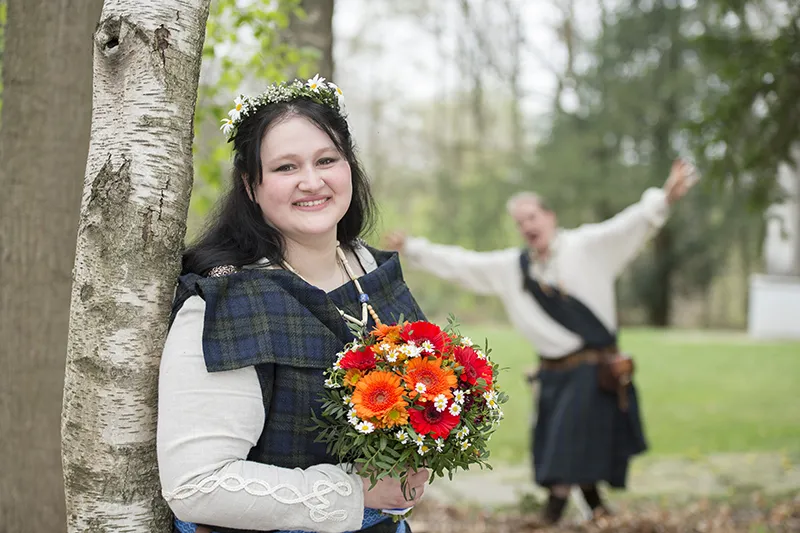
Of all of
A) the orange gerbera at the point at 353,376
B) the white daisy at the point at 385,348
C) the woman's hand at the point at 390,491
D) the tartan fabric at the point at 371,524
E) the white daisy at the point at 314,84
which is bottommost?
the tartan fabric at the point at 371,524

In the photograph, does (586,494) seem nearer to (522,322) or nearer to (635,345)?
(522,322)

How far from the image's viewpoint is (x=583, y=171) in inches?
717

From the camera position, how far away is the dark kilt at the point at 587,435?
5.77 meters

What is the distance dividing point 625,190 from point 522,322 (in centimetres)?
1312

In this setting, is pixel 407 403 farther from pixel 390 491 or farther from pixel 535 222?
pixel 535 222

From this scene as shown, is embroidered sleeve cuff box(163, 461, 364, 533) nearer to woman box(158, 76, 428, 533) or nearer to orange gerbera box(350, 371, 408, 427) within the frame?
woman box(158, 76, 428, 533)

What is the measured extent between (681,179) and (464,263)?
5.28 ft

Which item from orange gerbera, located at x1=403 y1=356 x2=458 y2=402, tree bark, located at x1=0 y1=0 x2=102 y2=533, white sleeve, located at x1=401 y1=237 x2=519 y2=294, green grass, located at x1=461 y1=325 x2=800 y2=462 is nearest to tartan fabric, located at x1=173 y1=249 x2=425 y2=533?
orange gerbera, located at x1=403 y1=356 x2=458 y2=402

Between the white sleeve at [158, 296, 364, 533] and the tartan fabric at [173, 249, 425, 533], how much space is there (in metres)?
0.04

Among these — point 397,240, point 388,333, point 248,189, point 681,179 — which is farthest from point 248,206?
point 681,179

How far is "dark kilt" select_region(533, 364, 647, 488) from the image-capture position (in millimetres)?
5766

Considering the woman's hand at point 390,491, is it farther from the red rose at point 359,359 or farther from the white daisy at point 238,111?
the white daisy at point 238,111

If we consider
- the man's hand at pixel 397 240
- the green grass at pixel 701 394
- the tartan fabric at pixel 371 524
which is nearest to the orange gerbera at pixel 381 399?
the tartan fabric at pixel 371 524

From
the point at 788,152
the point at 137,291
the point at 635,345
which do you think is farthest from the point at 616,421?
the point at 635,345
